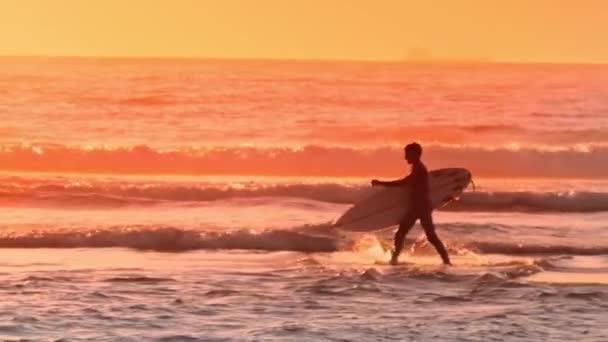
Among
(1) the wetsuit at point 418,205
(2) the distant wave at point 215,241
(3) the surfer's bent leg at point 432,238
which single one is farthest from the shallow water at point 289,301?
(2) the distant wave at point 215,241

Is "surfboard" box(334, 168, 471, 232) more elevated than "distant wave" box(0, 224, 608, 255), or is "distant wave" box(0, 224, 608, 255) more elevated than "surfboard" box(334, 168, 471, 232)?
"surfboard" box(334, 168, 471, 232)

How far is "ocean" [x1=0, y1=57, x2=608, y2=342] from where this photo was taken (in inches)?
529

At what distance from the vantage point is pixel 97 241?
20.0 meters

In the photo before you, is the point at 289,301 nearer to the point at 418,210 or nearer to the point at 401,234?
the point at 401,234

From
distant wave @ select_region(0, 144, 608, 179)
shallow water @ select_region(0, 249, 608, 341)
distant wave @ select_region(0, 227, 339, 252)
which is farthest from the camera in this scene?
distant wave @ select_region(0, 144, 608, 179)

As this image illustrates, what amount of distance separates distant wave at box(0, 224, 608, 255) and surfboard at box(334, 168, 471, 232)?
44cm

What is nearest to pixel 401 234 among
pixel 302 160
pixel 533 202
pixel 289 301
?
pixel 289 301

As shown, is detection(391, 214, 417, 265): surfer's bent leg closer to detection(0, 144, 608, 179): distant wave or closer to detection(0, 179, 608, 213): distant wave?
detection(0, 179, 608, 213): distant wave

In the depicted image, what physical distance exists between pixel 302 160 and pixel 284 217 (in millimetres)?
15738

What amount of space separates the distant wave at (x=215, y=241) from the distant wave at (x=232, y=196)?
573cm

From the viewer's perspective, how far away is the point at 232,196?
2800 centimetres

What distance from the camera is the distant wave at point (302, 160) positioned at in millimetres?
37688

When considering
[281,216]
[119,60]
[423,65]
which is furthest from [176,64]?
[281,216]

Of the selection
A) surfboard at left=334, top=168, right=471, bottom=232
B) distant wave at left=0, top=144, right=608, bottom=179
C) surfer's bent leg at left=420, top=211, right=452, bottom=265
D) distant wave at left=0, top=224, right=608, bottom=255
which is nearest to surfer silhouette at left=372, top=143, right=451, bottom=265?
surfer's bent leg at left=420, top=211, right=452, bottom=265
